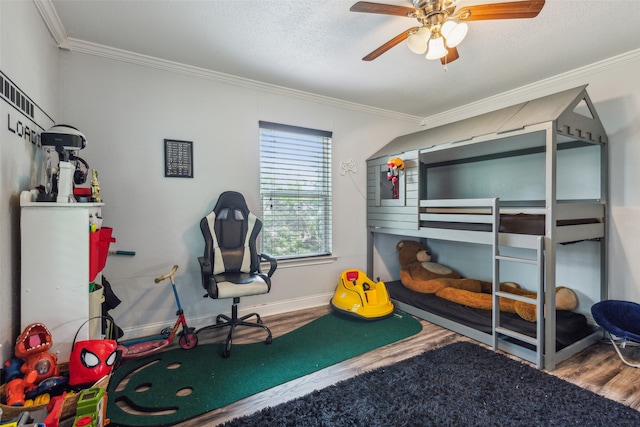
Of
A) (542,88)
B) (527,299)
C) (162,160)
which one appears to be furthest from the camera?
(542,88)

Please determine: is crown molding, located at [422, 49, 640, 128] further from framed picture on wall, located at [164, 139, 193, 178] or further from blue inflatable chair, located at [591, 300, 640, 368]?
framed picture on wall, located at [164, 139, 193, 178]

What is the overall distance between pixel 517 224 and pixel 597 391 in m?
1.15

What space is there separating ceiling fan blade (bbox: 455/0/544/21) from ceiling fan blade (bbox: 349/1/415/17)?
0.98ft

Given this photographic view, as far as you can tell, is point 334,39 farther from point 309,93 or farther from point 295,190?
point 295,190

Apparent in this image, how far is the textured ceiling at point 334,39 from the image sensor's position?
6.42 ft

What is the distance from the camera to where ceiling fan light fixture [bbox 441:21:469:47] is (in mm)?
1652

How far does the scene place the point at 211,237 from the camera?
2670mm

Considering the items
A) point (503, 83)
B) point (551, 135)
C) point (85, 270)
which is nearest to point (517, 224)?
point (551, 135)

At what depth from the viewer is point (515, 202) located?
328 centimetres

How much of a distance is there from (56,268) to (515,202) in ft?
13.0

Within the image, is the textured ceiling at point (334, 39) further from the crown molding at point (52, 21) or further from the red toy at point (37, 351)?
the red toy at point (37, 351)

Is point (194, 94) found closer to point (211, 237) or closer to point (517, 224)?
point (211, 237)

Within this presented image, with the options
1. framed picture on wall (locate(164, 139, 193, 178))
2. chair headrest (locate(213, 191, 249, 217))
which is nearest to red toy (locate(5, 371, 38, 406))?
chair headrest (locate(213, 191, 249, 217))

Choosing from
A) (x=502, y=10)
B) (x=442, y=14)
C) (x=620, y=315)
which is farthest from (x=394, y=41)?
(x=620, y=315)
